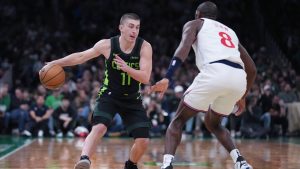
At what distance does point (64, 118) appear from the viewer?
16844 mm

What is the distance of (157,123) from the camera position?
17281mm

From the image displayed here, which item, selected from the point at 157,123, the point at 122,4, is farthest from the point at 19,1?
the point at 157,123

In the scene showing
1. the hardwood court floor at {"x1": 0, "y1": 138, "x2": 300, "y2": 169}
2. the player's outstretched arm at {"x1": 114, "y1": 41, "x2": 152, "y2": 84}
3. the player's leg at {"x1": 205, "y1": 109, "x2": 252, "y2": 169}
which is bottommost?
the hardwood court floor at {"x1": 0, "y1": 138, "x2": 300, "y2": 169}

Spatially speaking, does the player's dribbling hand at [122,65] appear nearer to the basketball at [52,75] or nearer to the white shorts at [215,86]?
the white shorts at [215,86]

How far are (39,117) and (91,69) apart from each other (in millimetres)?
3452

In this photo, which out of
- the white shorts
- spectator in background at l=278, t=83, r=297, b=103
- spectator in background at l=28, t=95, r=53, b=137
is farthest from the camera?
spectator in background at l=278, t=83, r=297, b=103

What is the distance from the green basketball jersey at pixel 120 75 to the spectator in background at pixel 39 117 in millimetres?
9560

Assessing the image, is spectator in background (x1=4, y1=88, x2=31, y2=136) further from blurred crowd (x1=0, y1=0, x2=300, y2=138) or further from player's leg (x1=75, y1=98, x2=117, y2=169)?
player's leg (x1=75, y1=98, x2=117, y2=169)

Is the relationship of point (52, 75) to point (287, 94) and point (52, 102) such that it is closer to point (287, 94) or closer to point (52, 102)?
point (52, 102)

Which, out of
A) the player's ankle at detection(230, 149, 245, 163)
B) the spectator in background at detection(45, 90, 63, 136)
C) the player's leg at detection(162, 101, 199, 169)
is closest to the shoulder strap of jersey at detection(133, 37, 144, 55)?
the player's leg at detection(162, 101, 199, 169)

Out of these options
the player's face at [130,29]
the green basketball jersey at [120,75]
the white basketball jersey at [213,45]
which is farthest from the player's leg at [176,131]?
the player's face at [130,29]

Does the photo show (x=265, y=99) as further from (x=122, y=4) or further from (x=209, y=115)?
(x=209, y=115)

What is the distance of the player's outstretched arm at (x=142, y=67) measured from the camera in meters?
6.91

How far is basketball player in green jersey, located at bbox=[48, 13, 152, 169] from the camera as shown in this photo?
23.8 ft
